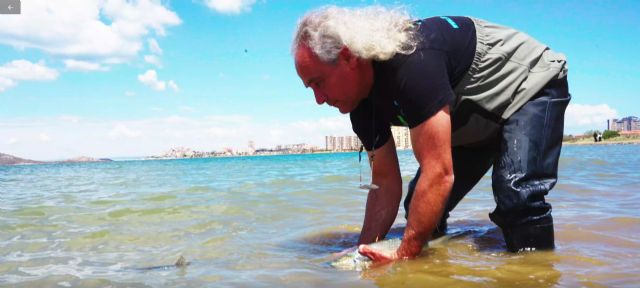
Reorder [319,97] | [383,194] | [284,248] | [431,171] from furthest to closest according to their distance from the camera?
[284,248] < [383,194] < [319,97] < [431,171]

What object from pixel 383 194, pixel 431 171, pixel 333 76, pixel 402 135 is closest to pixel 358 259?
pixel 383 194

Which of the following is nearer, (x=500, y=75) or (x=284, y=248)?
(x=500, y=75)

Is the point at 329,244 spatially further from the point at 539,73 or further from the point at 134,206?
the point at 134,206

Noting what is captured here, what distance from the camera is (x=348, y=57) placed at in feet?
8.14

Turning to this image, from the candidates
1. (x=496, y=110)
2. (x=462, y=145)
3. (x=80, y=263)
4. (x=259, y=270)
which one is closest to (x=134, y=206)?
(x=80, y=263)

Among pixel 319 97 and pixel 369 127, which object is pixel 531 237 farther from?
pixel 319 97

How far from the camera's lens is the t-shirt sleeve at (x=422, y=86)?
2344mm

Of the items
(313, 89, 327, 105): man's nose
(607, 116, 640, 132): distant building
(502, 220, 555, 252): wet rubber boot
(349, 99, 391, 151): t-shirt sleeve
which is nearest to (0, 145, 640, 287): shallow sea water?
(502, 220, 555, 252): wet rubber boot

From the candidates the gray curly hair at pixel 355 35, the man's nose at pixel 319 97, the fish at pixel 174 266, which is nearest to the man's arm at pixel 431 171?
the gray curly hair at pixel 355 35

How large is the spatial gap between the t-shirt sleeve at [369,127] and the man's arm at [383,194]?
51 mm

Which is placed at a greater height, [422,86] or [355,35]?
[355,35]

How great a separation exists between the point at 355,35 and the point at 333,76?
0.83 ft

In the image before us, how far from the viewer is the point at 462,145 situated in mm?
3512

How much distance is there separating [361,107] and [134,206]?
548 cm
